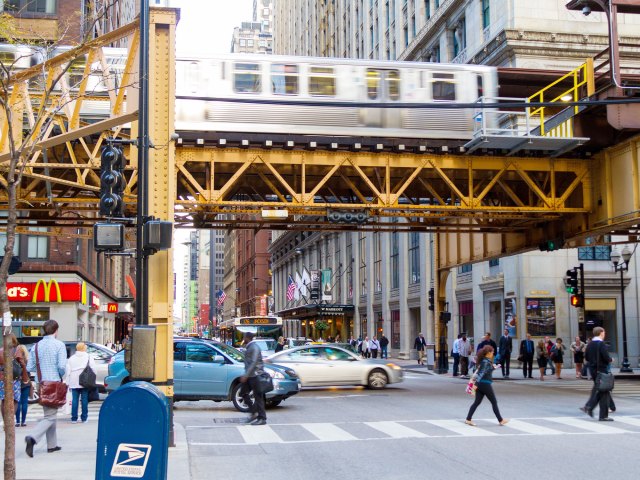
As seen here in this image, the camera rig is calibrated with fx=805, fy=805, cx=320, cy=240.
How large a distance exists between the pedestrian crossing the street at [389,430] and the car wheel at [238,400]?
247cm

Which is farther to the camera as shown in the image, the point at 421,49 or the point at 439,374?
the point at 421,49

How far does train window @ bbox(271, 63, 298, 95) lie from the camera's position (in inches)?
887

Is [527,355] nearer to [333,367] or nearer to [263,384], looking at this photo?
[333,367]

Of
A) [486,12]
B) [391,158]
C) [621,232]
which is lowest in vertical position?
[621,232]

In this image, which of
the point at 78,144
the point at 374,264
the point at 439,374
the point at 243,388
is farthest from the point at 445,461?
the point at 374,264

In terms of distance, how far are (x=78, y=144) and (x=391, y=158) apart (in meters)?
8.89

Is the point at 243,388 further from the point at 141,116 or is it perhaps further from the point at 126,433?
the point at 126,433

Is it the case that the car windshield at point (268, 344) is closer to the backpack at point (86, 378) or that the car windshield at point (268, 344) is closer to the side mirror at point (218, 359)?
the side mirror at point (218, 359)

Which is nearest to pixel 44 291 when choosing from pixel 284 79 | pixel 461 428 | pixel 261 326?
pixel 261 326

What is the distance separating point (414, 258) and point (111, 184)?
128 feet

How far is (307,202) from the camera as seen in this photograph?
22781 millimetres

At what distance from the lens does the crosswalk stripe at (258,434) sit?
43.7 feet

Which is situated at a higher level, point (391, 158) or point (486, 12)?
point (486, 12)

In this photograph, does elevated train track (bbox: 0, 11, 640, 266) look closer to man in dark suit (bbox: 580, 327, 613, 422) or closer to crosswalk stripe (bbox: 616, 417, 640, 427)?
man in dark suit (bbox: 580, 327, 613, 422)
